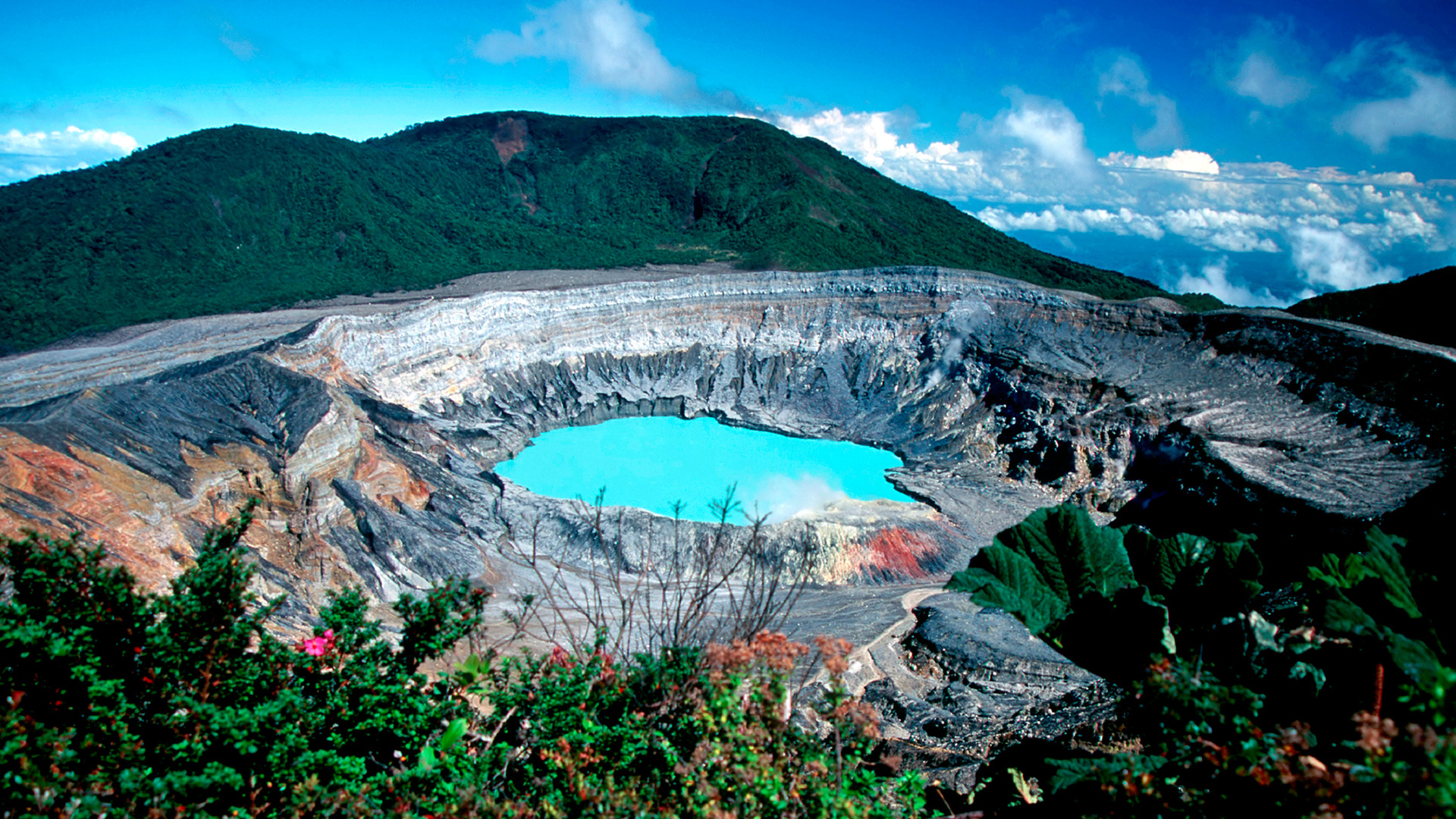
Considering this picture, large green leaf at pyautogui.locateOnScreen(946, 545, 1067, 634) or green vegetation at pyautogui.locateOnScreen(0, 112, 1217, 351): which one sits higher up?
green vegetation at pyautogui.locateOnScreen(0, 112, 1217, 351)

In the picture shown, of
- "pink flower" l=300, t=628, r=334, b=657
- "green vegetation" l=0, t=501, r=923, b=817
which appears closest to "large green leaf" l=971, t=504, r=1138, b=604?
"green vegetation" l=0, t=501, r=923, b=817

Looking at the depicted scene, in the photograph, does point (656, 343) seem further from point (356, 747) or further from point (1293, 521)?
point (356, 747)

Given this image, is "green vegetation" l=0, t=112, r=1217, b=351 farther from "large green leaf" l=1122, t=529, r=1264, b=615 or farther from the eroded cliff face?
"large green leaf" l=1122, t=529, r=1264, b=615

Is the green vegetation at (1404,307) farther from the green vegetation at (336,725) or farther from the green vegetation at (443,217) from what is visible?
the green vegetation at (336,725)

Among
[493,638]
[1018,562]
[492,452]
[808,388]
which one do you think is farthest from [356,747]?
[808,388]

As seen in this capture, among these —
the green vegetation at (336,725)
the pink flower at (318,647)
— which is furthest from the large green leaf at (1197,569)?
the pink flower at (318,647)

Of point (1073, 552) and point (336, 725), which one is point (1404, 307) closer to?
point (1073, 552)

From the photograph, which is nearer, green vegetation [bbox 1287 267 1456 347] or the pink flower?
the pink flower
